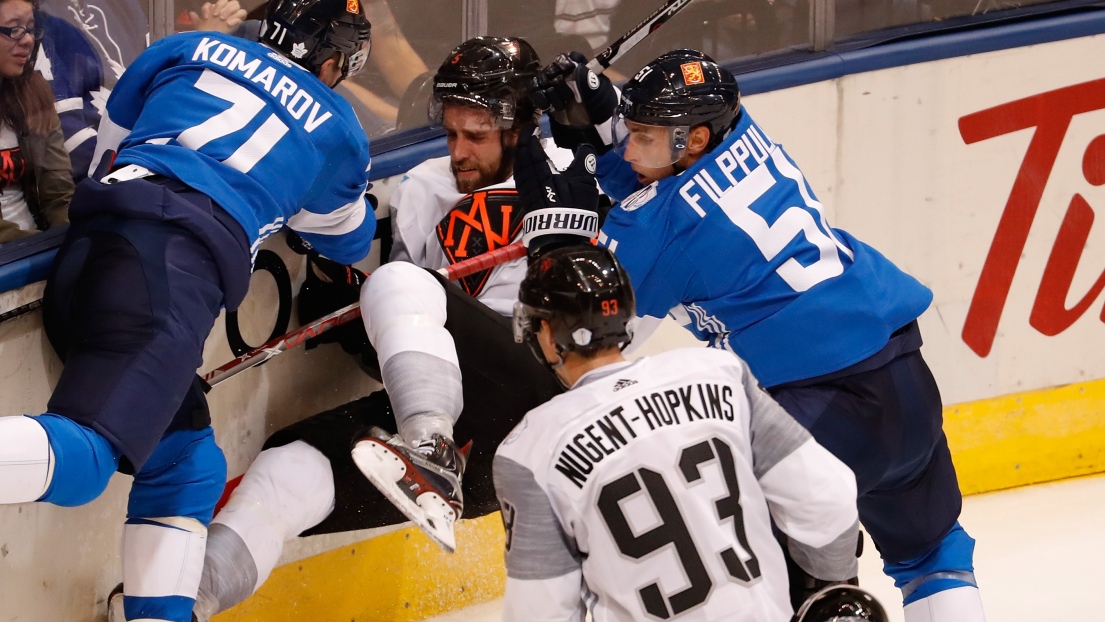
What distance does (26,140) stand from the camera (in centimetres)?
237

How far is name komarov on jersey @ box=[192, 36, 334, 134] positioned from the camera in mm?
2264

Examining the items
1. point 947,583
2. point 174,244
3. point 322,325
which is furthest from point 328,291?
point 947,583

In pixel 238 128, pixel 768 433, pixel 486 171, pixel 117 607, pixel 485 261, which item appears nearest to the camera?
pixel 768 433

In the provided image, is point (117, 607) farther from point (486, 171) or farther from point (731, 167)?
point (731, 167)

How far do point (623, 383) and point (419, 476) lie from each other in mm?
493

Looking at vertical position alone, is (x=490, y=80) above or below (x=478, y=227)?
above

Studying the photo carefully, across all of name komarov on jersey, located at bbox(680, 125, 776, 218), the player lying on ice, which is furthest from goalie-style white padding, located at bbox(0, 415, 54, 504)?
name komarov on jersey, located at bbox(680, 125, 776, 218)

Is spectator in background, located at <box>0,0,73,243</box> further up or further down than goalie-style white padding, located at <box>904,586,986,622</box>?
further up

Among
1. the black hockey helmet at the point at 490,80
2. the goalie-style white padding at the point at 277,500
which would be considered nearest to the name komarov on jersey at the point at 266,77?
the black hockey helmet at the point at 490,80

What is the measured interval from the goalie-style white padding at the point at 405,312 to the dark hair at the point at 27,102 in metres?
0.64

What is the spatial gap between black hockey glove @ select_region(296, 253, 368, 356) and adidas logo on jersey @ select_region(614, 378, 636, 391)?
1080mm

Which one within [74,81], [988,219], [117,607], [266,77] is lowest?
[988,219]

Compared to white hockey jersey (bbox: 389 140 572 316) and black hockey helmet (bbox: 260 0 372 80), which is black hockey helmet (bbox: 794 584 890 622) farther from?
black hockey helmet (bbox: 260 0 372 80)

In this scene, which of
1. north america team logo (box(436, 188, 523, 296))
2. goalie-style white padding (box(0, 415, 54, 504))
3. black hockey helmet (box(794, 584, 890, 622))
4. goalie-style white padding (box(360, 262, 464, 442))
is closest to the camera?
goalie-style white padding (box(0, 415, 54, 504))
